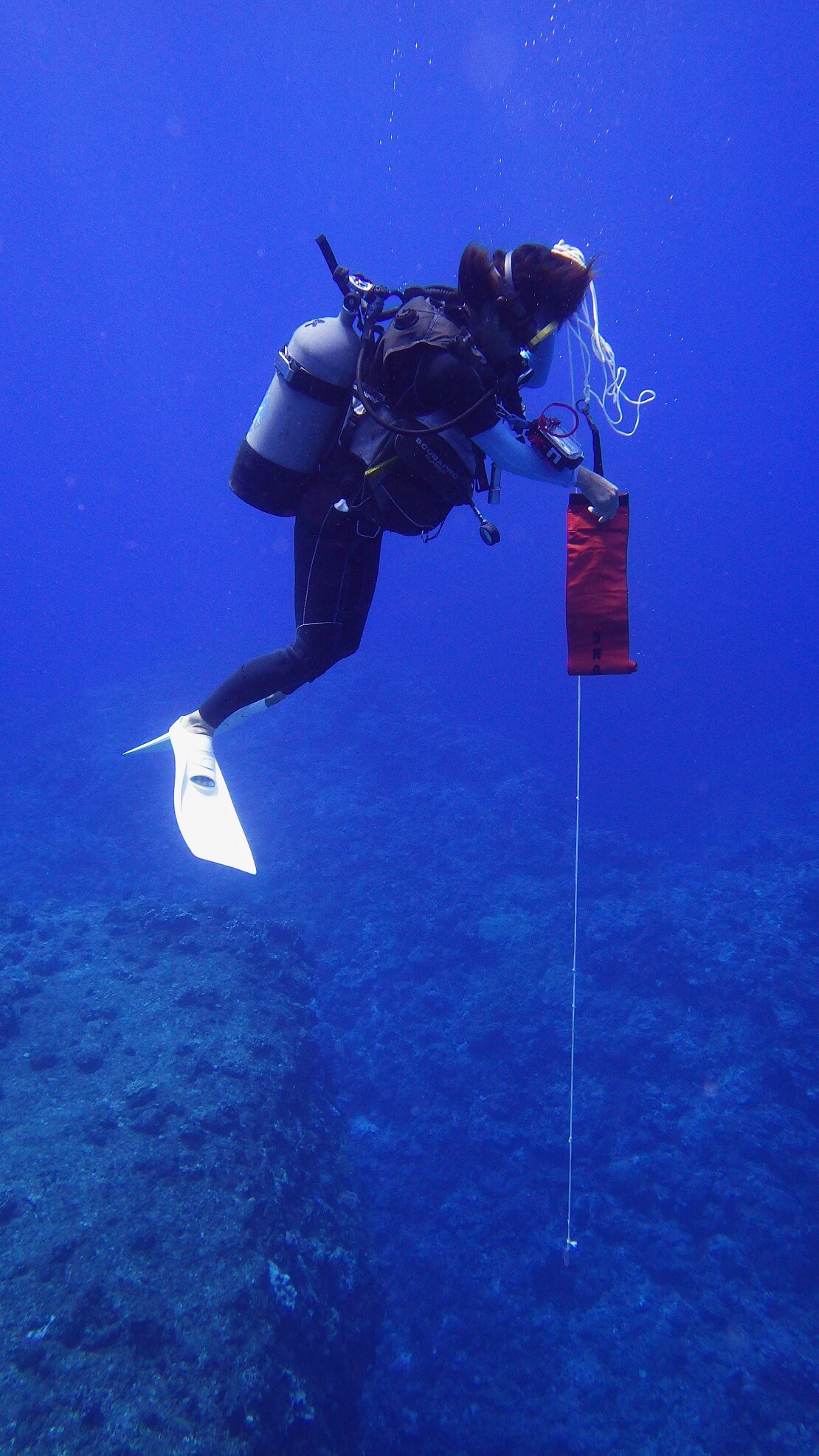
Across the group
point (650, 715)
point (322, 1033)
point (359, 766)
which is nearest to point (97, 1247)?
point (322, 1033)

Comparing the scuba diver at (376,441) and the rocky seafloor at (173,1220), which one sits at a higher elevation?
the scuba diver at (376,441)

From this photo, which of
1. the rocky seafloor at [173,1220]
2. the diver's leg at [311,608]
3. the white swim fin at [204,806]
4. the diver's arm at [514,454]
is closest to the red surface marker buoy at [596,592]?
the diver's arm at [514,454]

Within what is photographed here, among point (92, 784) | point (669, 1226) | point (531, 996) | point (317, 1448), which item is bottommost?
point (669, 1226)

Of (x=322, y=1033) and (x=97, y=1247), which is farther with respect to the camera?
(x=322, y=1033)

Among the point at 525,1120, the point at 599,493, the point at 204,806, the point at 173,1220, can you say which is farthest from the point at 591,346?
the point at 525,1120

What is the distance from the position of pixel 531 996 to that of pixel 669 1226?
603cm

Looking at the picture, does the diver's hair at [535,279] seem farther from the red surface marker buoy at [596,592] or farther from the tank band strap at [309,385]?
the red surface marker buoy at [596,592]

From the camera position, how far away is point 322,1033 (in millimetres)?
15836

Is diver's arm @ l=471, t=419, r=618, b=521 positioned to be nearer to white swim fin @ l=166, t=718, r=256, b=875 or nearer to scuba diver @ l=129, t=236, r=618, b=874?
scuba diver @ l=129, t=236, r=618, b=874

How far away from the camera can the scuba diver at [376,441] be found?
300cm

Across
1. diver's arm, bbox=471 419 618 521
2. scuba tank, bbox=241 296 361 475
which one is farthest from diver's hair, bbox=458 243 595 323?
scuba tank, bbox=241 296 361 475

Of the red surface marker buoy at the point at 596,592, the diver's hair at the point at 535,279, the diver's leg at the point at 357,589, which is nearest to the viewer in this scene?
the diver's hair at the point at 535,279

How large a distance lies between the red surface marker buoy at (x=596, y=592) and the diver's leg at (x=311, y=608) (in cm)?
141

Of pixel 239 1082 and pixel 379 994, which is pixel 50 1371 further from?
pixel 379 994
